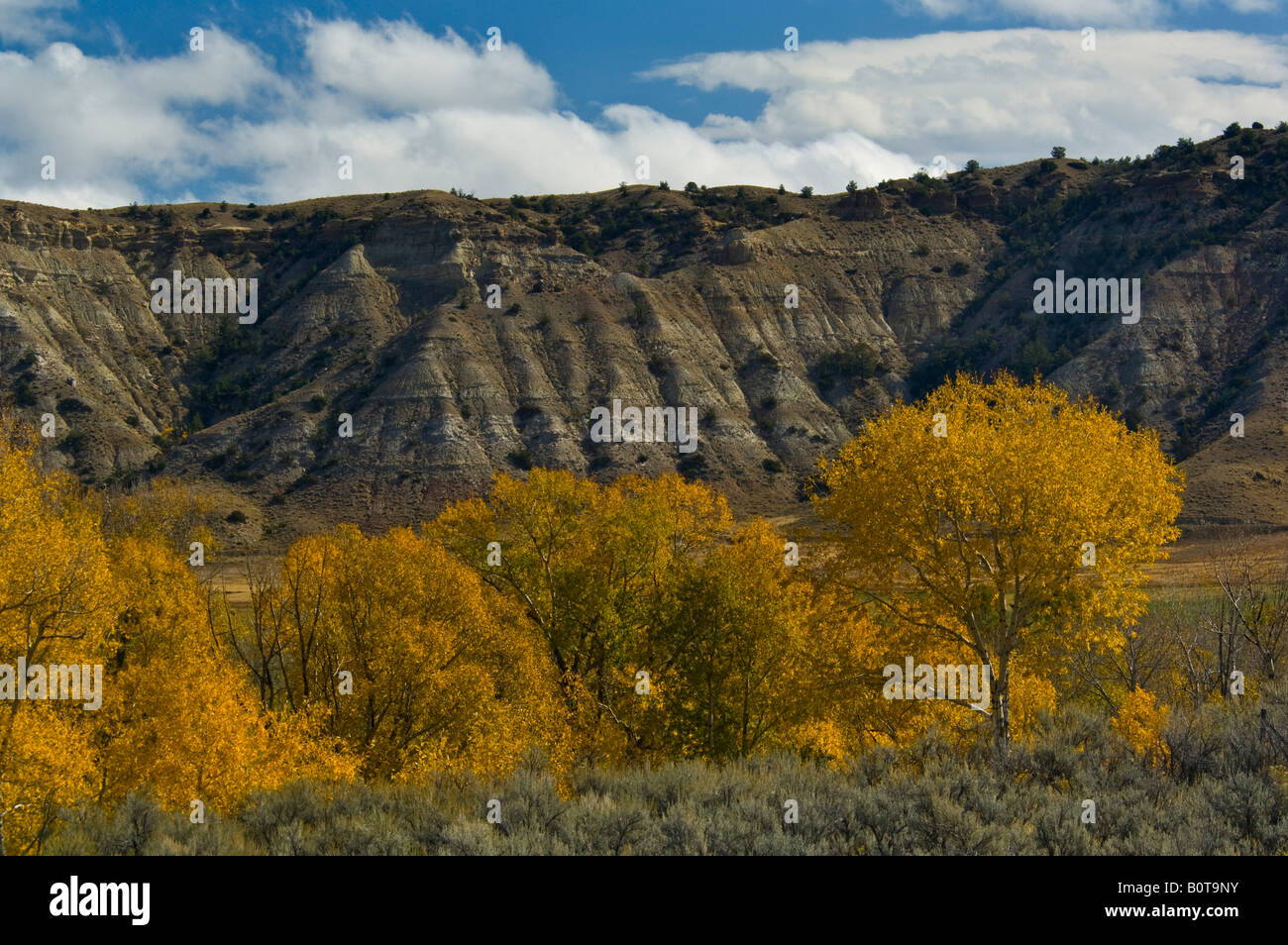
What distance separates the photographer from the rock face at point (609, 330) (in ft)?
276

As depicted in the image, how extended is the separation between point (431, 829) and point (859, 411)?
86673 millimetres

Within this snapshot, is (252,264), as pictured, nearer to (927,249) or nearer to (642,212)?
(642,212)

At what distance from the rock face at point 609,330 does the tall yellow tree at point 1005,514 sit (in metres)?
55.0

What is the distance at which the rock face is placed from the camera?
84.1 m

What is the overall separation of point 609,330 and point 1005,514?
77.6 m

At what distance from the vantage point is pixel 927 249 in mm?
121438
